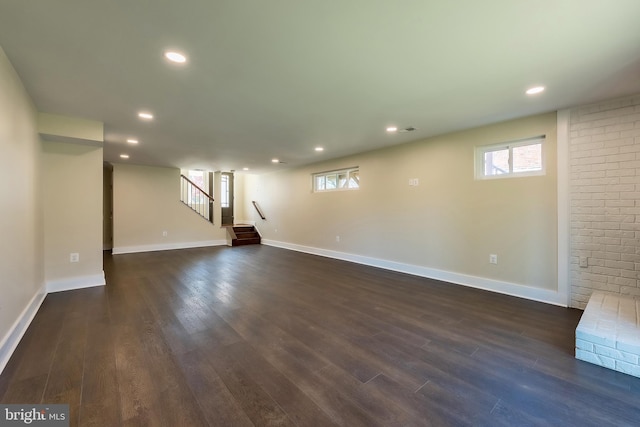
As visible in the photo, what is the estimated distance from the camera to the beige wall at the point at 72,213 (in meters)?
3.61

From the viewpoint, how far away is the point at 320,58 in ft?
6.79

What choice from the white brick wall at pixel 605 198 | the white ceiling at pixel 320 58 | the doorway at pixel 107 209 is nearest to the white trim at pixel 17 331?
the white ceiling at pixel 320 58


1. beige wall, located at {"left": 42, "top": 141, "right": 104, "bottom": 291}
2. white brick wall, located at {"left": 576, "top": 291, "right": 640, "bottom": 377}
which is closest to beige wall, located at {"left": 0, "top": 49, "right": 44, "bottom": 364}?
beige wall, located at {"left": 42, "top": 141, "right": 104, "bottom": 291}

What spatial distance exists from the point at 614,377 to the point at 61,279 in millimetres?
5982

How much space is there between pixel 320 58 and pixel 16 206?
2.93m

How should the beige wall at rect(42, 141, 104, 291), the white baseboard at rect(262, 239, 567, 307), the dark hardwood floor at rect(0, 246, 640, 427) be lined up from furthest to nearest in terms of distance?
1. the beige wall at rect(42, 141, 104, 291)
2. the white baseboard at rect(262, 239, 567, 307)
3. the dark hardwood floor at rect(0, 246, 640, 427)

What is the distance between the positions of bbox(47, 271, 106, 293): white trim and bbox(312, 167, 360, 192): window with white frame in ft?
15.1

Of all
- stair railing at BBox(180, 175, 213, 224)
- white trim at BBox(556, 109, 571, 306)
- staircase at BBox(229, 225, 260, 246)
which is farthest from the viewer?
staircase at BBox(229, 225, 260, 246)

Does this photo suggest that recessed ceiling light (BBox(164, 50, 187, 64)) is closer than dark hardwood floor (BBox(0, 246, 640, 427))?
No

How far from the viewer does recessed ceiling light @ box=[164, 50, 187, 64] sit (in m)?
1.98

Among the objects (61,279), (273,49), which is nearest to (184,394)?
(273,49)

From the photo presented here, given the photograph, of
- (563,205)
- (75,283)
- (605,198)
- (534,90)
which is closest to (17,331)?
(75,283)

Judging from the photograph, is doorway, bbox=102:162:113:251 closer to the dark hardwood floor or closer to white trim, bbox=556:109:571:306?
the dark hardwood floor

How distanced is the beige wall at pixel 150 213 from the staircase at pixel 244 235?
34.1 inches
